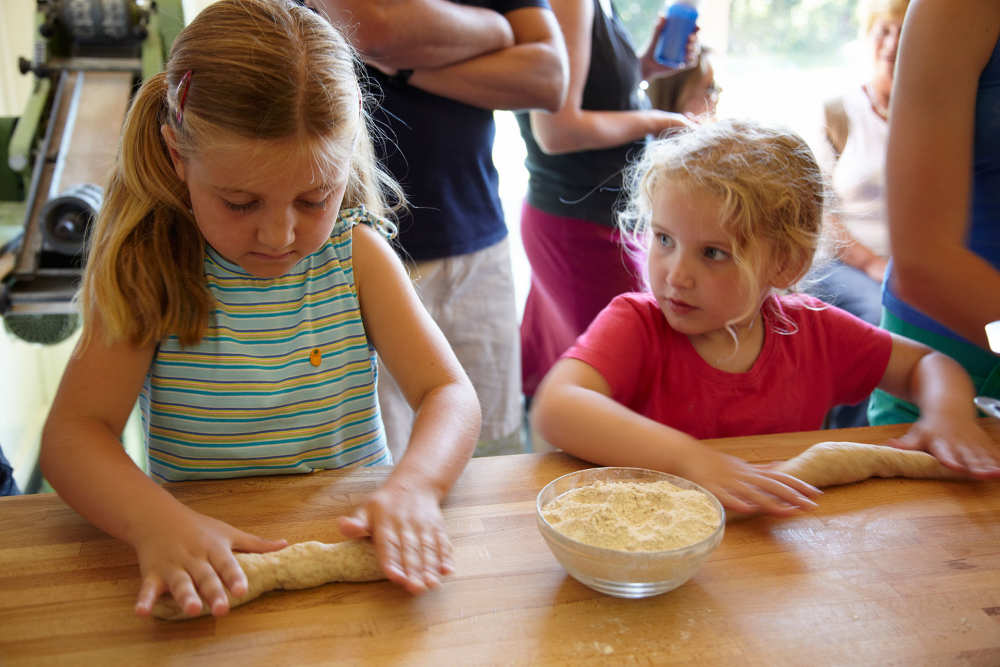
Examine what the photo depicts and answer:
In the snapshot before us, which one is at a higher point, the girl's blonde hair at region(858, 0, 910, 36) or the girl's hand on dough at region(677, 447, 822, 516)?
the girl's blonde hair at region(858, 0, 910, 36)

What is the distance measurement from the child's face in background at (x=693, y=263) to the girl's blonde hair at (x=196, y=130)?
44cm

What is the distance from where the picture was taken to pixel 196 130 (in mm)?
886

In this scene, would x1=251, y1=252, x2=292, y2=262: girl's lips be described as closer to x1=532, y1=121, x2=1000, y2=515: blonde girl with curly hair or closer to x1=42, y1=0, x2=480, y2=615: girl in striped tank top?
x1=42, y1=0, x2=480, y2=615: girl in striped tank top

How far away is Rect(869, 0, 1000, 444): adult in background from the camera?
3.50ft

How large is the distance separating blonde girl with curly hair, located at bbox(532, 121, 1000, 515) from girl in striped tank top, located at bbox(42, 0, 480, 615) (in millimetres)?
227

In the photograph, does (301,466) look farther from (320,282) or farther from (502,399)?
(502,399)

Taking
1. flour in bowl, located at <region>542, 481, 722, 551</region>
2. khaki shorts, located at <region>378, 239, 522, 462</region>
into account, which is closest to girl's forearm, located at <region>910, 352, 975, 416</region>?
flour in bowl, located at <region>542, 481, 722, 551</region>

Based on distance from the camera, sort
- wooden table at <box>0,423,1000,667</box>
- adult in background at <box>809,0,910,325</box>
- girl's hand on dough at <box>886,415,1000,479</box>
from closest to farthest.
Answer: wooden table at <box>0,423,1000,667</box>
girl's hand on dough at <box>886,415,1000,479</box>
adult in background at <box>809,0,910,325</box>

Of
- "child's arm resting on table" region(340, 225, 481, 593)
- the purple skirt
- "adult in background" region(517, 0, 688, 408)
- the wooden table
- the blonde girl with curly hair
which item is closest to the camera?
the wooden table

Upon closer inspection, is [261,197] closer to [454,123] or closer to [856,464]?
[454,123]

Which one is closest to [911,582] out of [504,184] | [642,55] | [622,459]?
[622,459]

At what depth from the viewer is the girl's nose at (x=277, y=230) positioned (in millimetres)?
905

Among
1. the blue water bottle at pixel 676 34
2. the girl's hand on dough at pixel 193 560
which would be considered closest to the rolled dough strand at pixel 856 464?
the girl's hand on dough at pixel 193 560

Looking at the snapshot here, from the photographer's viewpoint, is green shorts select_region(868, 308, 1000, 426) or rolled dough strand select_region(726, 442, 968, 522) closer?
rolled dough strand select_region(726, 442, 968, 522)
